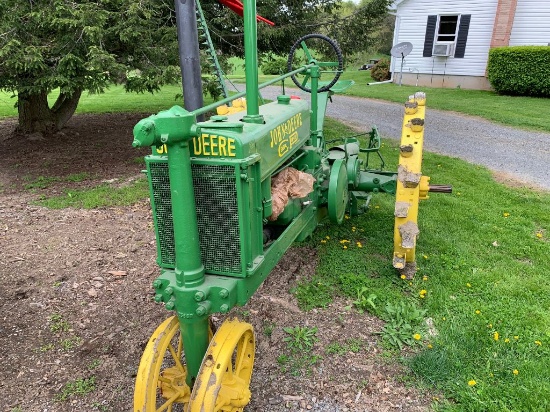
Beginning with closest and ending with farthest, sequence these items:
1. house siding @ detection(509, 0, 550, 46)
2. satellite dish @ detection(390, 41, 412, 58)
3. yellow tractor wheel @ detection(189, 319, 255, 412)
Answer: yellow tractor wheel @ detection(189, 319, 255, 412) < house siding @ detection(509, 0, 550, 46) < satellite dish @ detection(390, 41, 412, 58)

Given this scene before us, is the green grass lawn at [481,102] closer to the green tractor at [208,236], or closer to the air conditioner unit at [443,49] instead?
the air conditioner unit at [443,49]

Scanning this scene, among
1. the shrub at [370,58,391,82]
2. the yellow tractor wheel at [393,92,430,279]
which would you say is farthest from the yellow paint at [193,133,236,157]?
the shrub at [370,58,391,82]

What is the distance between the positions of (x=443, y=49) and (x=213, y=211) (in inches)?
661

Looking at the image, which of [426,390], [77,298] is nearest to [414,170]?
[426,390]

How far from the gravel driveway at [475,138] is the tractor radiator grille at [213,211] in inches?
214

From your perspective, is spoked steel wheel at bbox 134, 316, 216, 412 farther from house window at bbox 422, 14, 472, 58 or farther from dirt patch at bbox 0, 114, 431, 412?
house window at bbox 422, 14, 472, 58

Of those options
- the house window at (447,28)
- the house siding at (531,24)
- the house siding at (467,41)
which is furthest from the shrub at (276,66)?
the house siding at (531,24)

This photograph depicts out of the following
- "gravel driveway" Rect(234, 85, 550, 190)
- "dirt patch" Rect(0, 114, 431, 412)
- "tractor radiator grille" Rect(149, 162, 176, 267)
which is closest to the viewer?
"tractor radiator grille" Rect(149, 162, 176, 267)

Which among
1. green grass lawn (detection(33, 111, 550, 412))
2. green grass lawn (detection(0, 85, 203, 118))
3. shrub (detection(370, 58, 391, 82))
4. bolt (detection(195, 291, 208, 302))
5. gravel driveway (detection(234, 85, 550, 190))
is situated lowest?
green grass lawn (detection(0, 85, 203, 118))

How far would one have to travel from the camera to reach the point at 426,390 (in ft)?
8.64

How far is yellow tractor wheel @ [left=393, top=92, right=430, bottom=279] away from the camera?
3.38 m

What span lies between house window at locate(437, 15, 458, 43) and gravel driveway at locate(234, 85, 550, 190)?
5589 millimetres

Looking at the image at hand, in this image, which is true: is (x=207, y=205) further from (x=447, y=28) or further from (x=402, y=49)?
(x=447, y=28)

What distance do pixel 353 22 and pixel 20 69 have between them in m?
6.17
